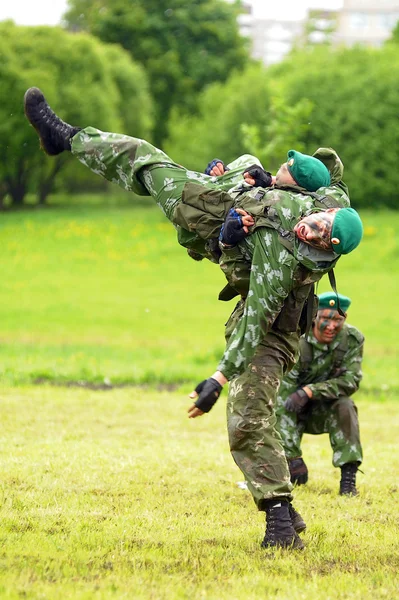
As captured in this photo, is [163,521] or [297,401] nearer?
[163,521]

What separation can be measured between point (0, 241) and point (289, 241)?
38.0m

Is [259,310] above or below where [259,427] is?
above

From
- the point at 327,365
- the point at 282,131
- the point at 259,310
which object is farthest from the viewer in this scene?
the point at 282,131

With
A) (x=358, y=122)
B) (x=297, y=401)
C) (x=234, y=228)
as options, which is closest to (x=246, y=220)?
(x=234, y=228)

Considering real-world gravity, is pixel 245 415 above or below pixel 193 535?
above

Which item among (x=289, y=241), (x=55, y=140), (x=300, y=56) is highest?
(x=300, y=56)

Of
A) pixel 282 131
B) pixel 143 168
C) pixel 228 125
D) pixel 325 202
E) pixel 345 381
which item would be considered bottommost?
pixel 345 381

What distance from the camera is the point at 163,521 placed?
657 cm

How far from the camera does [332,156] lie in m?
6.50

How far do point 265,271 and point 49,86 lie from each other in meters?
42.1

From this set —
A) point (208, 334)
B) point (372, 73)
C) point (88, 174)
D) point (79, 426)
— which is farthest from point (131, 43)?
point (79, 426)

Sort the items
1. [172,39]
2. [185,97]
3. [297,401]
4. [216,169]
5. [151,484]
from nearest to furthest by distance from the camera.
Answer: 1. [216,169]
2. [151,484]
3. [297,401]
4. [172,39]
5. [185,97]

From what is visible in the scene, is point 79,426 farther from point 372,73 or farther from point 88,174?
point 88,174

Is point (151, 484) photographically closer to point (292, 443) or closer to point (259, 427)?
point (292, 443)
